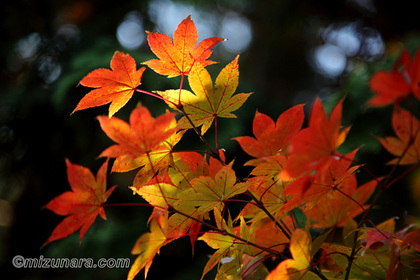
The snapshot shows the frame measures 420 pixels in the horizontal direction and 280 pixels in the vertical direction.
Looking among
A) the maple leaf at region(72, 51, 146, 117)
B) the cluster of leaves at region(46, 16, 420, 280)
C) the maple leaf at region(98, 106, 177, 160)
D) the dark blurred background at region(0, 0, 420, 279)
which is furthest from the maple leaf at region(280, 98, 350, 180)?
the dark blurred background at region(0, 0, 420, 279)

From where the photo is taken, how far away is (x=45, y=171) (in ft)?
5.38

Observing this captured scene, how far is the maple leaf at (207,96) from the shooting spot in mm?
421

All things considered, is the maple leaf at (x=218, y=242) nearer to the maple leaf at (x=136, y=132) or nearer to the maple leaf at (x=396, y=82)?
the maple leaf at (x=136, y=132)

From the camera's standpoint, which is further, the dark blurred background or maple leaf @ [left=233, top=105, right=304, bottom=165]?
the dark blurred background

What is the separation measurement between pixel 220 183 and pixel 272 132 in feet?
0.35

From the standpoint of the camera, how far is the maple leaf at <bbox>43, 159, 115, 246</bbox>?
0.35 meters

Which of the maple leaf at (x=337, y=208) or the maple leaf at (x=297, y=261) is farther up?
the maple leaf at (x=297, y=261)

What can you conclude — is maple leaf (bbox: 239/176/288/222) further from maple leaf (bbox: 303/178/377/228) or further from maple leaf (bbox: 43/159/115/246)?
maple leaf (bbox: 43/159/115/246)

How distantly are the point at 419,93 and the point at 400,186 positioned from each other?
3.62 ft

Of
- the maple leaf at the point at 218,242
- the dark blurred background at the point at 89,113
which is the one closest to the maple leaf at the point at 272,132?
the maple leaf at the point at 218,242

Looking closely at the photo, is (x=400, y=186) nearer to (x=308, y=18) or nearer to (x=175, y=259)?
(x=175, y=259)

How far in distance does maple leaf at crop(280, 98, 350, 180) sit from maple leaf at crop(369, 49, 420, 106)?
4 centimetres

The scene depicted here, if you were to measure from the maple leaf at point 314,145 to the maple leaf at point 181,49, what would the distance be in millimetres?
193

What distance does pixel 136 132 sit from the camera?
13.7 inches
